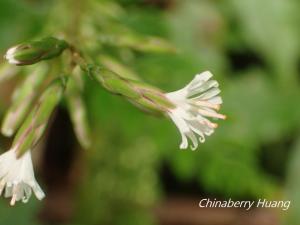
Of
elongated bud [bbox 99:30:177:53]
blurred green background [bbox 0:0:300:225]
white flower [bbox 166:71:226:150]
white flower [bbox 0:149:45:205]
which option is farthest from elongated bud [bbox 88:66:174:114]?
blurred green background [bbox 0:0:300:225]

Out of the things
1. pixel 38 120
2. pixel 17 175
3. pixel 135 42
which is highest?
pixel 135 42

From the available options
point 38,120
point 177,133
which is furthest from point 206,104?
point 177,133

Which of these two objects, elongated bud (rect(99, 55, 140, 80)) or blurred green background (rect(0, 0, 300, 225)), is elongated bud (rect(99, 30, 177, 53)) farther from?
blurred green background (rect(0, 0, 300, 225))

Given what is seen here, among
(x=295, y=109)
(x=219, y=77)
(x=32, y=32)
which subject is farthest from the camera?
(x=295, y=109)

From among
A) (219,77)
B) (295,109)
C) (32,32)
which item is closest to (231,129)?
(219,77)

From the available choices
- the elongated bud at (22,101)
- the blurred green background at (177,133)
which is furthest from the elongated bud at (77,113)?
the blurred green background at (177,133)

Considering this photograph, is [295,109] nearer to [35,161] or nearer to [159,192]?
[159,192]

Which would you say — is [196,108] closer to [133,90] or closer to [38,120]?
[133,90]
